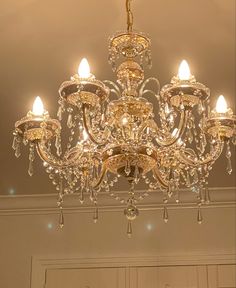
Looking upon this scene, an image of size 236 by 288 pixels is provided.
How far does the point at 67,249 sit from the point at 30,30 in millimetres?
1900

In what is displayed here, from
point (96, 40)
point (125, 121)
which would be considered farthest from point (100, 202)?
point (125, 121)

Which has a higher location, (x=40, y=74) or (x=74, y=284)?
(x=40, y=74)

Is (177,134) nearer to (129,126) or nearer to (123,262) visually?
(129,126)

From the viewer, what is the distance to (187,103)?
196cm

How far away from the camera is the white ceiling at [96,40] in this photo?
8.09 feet

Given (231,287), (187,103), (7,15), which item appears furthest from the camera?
(231,287)

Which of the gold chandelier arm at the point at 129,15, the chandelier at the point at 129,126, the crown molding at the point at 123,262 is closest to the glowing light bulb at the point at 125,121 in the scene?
the chandelier at the point at 129,126

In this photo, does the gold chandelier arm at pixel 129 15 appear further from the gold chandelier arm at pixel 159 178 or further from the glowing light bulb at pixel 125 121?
the gold chandelier arm at pixel 159 178

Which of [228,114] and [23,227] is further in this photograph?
[23,227]

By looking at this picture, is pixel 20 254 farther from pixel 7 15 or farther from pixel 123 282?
pixel 7 15

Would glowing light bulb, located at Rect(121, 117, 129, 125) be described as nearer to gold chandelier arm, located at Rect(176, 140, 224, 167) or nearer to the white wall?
gold chandelier arm, located at Rect(176, 140, 224, 167)

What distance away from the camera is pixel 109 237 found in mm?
4102

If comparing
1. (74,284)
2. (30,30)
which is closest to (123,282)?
(74,284)

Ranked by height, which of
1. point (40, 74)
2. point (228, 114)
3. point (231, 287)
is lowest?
point (231, 287)
